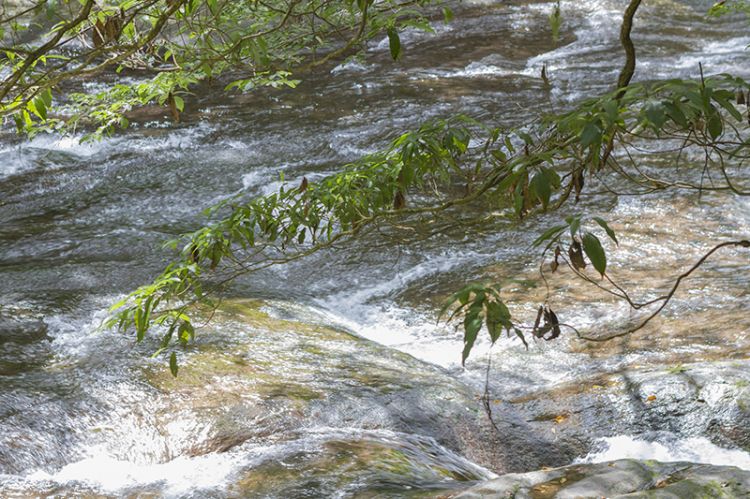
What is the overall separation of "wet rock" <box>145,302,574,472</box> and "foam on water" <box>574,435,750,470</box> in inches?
6.6

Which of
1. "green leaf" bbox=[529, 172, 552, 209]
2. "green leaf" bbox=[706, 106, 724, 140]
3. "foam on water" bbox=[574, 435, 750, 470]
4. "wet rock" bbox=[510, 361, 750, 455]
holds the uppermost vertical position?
"green leaf" bbox=[706, 106, 724, 140]

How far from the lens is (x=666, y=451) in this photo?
4059 millimetres

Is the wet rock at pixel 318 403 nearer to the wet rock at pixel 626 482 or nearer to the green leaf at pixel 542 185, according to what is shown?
the wet rock at pixel 626 482

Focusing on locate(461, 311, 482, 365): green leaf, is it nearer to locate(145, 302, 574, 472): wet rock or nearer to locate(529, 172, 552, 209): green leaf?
locate(529, 172, 552, 209): green leaf

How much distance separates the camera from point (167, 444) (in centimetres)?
406

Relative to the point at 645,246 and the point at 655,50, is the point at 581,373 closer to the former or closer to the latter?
the point at 645,246

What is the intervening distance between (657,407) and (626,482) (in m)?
1.30

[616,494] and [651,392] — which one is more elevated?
[616,494]

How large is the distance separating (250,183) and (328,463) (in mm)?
5211

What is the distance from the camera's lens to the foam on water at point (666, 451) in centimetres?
393

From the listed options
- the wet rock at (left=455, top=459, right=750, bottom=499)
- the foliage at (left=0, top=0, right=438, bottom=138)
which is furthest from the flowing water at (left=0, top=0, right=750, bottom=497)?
the foliage at (left=0, top=0, right=438, bottom=138)

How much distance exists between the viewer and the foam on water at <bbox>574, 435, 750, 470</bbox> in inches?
155

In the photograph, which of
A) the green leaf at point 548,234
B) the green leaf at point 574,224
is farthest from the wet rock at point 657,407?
the green leaf at point 574,224

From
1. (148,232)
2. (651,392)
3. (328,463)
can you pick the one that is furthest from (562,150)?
(148,232)
